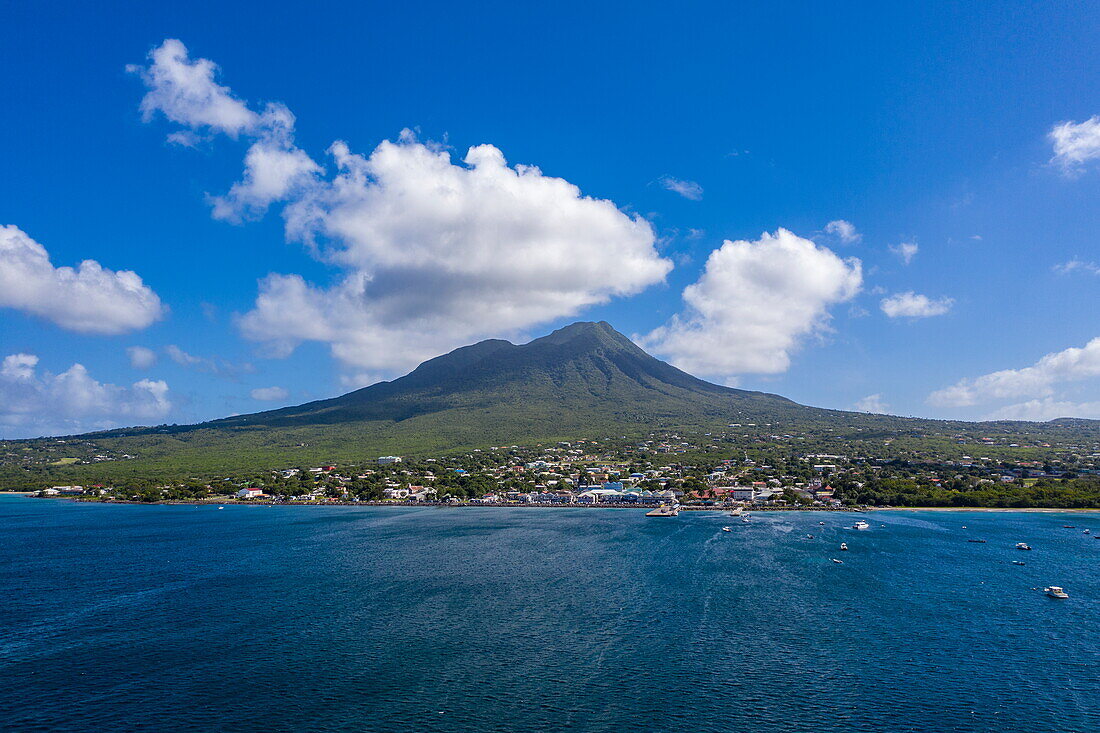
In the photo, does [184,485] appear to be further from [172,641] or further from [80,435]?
[80,435]

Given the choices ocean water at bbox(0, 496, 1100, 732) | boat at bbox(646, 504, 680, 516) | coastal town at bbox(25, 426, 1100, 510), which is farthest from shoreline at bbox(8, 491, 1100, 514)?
ocean water at bbox(0, 496, 1100, 732)

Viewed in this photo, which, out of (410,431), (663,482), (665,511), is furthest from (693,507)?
(410,431)

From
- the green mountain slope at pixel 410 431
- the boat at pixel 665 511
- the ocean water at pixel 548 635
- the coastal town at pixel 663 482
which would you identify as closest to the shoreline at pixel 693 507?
the coastal town at pixel 663 482

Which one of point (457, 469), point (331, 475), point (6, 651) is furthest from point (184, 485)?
point (6, 651)

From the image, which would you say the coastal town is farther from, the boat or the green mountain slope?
the green mountain slope

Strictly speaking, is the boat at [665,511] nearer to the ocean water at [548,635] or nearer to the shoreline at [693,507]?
the shoreline at [693,507]
